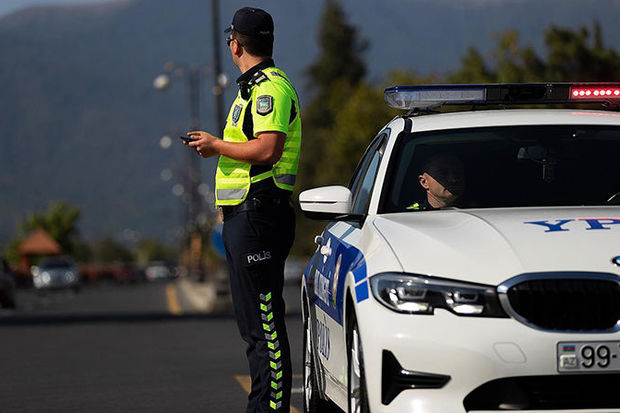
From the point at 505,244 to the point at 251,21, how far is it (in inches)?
87.3

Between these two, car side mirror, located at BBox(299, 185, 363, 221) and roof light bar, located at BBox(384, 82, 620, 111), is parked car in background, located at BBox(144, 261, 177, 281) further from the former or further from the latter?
car side mirror, located at BBox(299, 185, 363, 221)

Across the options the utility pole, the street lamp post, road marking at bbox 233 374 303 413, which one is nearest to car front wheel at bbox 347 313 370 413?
road marking at bbox 233 374 303 413

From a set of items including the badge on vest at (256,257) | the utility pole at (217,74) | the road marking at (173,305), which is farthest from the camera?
the utility pole at (217,74)

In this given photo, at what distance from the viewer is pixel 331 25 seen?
120m

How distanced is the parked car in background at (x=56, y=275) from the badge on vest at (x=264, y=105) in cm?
5520

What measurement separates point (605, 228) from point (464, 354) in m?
0.93

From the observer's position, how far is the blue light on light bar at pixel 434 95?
7.67 m

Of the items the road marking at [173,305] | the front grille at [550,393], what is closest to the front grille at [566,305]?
the front grille at [550,393]

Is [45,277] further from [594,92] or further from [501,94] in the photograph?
[594,92]

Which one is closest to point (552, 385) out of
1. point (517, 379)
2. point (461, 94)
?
point (517, 379)

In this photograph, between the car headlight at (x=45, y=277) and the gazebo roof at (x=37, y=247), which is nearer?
the car headlight at (x=45, y=277)

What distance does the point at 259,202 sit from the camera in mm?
7445

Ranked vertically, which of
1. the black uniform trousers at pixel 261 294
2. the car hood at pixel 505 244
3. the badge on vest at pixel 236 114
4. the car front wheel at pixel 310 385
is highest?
the badge on vest at pixel 236 114

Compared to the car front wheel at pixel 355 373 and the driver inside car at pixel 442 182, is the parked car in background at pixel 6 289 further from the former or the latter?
the car front wheel at pixel 355 373
